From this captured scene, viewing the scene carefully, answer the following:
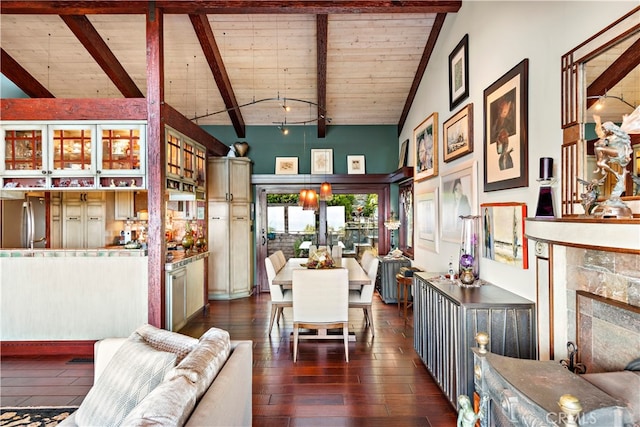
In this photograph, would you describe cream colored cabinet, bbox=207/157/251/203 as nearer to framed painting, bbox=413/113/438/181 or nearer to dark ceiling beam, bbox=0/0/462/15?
dark ceiling beam, bbox=0/0/462/15

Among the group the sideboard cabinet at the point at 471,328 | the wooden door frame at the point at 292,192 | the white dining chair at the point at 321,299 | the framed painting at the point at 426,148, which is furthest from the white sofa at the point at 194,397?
the wooden door frame at the point at 292,192

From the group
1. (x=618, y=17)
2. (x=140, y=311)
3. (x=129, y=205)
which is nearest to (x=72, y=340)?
(x=140, y=311)

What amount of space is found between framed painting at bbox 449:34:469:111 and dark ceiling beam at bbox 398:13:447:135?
0.68 m

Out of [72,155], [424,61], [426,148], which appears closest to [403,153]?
[426,148]

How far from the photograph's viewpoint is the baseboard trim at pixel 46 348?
3658 millimetres

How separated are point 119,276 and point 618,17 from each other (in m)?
4.53

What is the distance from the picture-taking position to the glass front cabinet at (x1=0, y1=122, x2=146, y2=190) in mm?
3701

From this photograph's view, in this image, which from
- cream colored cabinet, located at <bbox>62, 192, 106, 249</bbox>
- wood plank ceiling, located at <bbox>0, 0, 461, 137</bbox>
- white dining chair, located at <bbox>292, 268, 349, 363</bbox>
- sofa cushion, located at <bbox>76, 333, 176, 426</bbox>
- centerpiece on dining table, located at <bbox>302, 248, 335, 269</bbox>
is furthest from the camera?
cream colored cabinet, located at <bbox>62, 192, 106, 249</bbox>

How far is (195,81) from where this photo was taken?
225 inches

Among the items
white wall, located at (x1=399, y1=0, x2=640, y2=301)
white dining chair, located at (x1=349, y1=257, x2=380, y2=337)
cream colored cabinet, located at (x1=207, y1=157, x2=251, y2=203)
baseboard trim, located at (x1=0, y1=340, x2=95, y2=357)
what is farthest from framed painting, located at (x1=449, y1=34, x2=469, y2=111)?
baseboard trim, located at (x1=0, y1=340, x2=95, y2=357)

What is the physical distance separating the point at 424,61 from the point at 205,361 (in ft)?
16.4

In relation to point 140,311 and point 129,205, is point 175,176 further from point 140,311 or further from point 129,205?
point 129,205

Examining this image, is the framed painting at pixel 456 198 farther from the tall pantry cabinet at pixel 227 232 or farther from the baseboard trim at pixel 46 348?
the baseboard trim at pixel 46 348

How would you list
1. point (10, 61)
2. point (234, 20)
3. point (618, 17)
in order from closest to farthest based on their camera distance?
point (618, 17) → point (234, 20) → point (10, 61)
